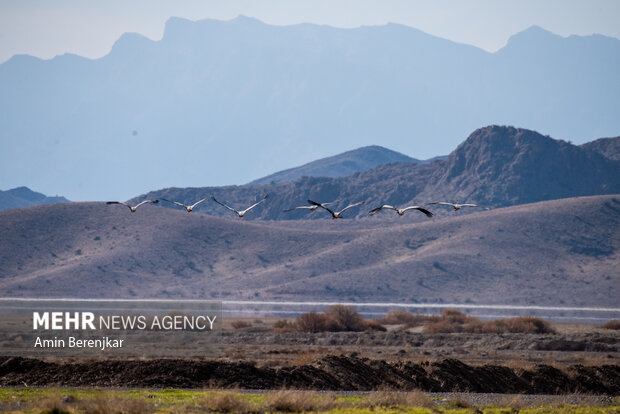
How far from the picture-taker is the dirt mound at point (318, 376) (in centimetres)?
2931

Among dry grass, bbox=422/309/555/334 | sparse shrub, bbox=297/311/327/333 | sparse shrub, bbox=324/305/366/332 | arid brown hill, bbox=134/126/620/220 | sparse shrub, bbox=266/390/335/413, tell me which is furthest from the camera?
arid brown hill, bbox=134/126/620/220

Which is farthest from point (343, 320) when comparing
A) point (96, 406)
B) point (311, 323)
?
point (96, 406)

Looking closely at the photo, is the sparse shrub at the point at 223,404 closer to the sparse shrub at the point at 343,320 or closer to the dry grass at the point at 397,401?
the dry grass at the point at 397,401

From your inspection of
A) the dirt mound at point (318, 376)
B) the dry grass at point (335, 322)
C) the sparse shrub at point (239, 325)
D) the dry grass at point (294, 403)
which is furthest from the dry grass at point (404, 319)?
the dry grass at point (294, 403)

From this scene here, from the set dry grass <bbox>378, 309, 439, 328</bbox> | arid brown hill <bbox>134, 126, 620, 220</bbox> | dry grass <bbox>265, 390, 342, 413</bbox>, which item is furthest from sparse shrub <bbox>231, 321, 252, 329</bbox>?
arid brown hill <bbox>134, 126, 620, 220</bbox>

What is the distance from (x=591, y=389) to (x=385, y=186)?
16593cm

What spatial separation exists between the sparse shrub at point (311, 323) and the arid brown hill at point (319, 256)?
47863mm

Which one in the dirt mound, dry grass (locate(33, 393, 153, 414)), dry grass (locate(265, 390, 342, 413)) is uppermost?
dry grass (locate(33, 393, 153, 414))

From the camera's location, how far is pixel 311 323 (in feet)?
228

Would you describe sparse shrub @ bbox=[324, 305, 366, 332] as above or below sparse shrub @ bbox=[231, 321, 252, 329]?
above

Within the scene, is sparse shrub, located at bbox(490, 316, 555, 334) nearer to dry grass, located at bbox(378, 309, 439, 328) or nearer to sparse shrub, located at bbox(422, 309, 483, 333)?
sparse shrub, located at bbox(422, 309, 483, 333)

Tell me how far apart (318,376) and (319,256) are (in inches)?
4065

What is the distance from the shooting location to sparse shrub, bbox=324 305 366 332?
2744 inches

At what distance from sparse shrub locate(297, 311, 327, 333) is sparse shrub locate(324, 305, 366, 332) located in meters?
0.47
